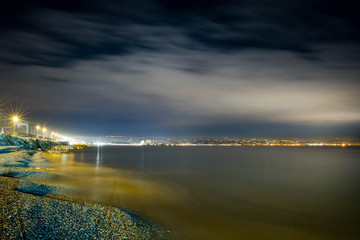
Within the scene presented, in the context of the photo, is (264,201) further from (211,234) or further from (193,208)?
(211,234)

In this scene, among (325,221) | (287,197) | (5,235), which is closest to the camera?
(5,235)

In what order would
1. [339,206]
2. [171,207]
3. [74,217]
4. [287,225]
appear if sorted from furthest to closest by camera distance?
[339,206]
[171,207]
[287,225]
[74,217]

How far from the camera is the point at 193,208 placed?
49.2ft

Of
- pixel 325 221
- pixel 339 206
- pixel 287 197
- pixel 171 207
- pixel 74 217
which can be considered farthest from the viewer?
pixel 287 197

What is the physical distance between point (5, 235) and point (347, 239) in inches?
562

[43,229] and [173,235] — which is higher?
[43,229]

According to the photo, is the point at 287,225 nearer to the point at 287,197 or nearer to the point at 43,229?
the point at 287,197

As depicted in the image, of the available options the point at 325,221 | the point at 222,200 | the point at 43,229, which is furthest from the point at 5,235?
the point at 325,221

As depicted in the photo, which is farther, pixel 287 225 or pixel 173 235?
pixel 287 225

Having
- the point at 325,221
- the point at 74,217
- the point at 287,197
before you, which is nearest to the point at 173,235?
the point at 74,217

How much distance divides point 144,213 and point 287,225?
7859mm

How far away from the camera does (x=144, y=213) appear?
12.8m

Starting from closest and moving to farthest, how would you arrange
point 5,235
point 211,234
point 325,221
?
point 5,235
point 211,234
point 325,221

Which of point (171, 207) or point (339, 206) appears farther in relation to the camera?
point (339, 206)
